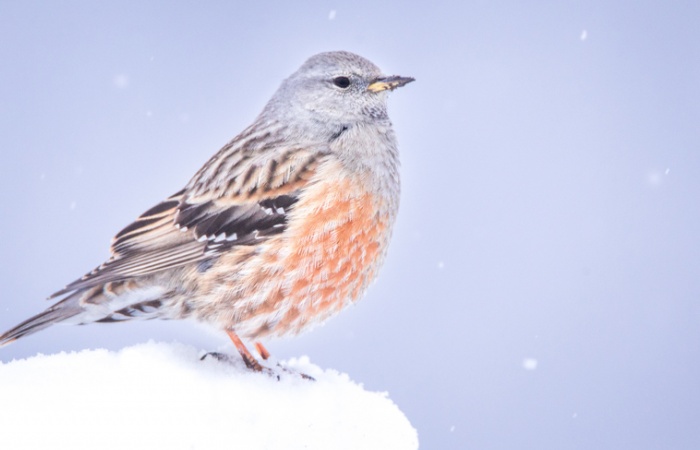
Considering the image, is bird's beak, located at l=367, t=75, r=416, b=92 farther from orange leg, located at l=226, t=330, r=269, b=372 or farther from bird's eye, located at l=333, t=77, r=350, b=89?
orange leg, located at l=226, t=330, r=269, b=372

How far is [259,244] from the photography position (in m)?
4.65

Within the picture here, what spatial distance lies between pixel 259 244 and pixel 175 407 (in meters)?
1.09

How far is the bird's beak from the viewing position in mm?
5070

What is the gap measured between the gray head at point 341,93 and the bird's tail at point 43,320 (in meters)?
1.78

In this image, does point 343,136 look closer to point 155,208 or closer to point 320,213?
point 320,213

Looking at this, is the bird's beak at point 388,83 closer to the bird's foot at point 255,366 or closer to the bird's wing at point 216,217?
the bird's wing at point 216,217

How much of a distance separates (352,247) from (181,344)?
1183 mm

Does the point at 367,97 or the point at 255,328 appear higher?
the point at 367,97

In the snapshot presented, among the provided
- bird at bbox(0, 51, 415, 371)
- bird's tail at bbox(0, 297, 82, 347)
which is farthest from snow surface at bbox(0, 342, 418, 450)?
bird at bbox(0, 51, 415, 371)

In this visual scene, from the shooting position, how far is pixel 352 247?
15.3 ft

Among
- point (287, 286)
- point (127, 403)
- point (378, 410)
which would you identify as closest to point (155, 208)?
point (287, 286)

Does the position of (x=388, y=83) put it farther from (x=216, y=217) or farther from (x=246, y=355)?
(x=246, y=355)

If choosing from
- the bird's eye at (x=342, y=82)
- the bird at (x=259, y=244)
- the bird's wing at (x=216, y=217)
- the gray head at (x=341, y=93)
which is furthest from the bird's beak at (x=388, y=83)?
the bird's wing at (x=216, y=217)

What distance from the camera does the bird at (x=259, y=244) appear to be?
4.58 metres
